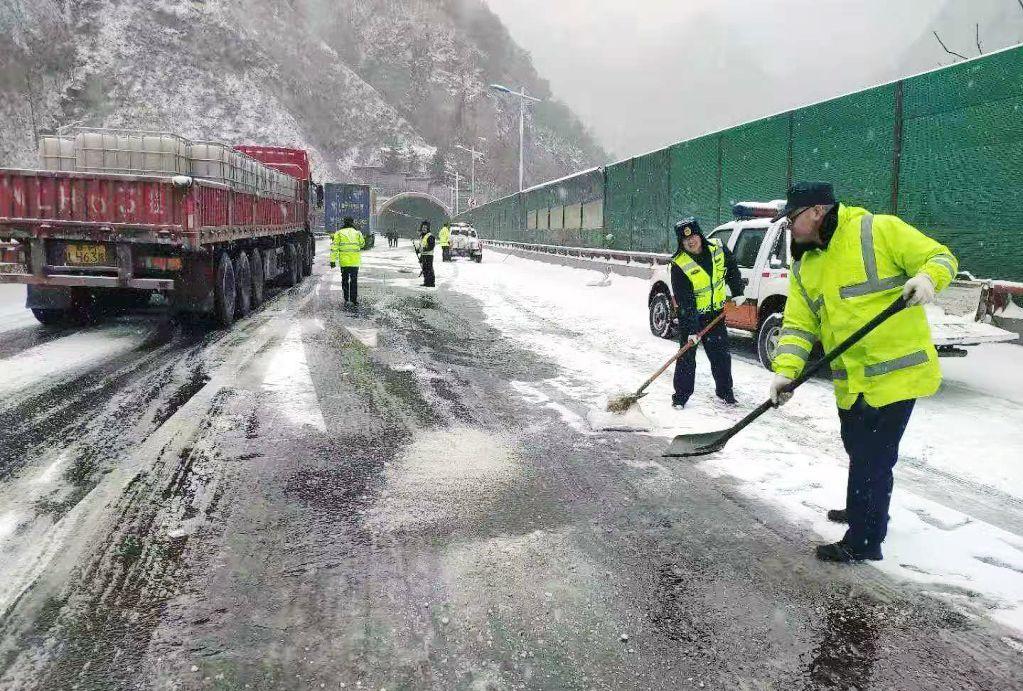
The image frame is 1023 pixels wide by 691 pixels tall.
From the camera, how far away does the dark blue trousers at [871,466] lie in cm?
352

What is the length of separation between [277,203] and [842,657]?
51.4ft

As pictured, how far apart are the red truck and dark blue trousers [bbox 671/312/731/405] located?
6811mm

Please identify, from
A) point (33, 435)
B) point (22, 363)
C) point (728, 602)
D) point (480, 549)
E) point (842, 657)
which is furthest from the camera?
point (22, 363)

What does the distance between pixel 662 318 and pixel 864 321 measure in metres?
7.88

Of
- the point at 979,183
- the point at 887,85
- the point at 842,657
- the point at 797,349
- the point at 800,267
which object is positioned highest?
the point at 887,85

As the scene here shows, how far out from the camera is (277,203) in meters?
16.4

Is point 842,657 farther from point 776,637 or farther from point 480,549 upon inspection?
point 480,549

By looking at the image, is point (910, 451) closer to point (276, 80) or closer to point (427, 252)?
point (427, 252)

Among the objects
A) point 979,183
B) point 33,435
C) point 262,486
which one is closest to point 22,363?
point 33,435

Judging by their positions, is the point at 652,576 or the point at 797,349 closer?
the point at 652,576

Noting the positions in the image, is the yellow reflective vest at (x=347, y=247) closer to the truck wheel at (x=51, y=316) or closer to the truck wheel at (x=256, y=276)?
the truck wheel at (x=256, y=276)

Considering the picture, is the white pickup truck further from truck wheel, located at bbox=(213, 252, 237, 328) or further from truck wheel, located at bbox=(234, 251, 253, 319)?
truck wheel, located at bbox=(234, 251, 253, 319)

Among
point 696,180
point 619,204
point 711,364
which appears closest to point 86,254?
point 711,364

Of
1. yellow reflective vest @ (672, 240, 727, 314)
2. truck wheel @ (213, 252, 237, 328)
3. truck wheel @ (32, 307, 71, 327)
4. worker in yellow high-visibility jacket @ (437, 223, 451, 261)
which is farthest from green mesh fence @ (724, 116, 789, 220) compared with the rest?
worker in yellow high-visibility jacket @ (437, 223, 451, 261)
